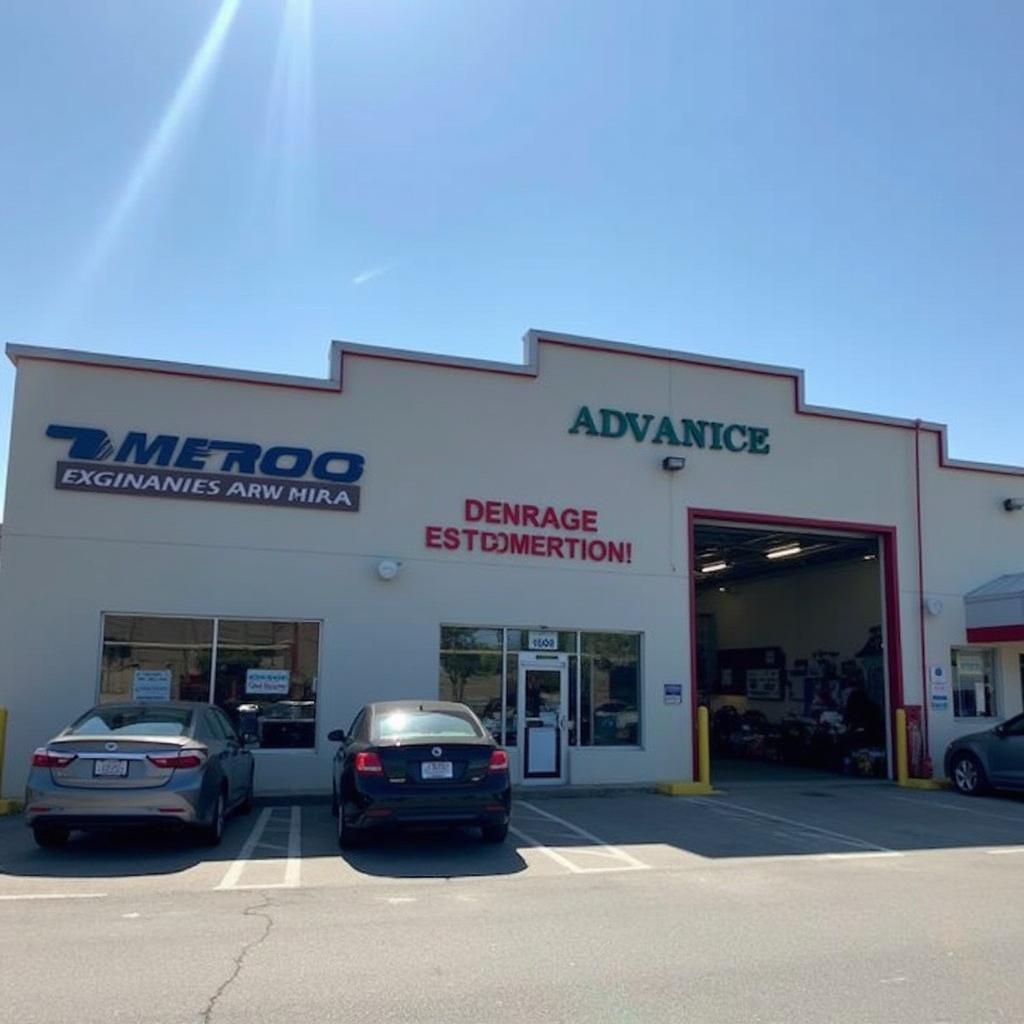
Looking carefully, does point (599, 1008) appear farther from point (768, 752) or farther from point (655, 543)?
point (768, 752)

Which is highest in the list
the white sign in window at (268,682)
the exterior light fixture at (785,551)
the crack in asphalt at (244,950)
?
the exterior light fixture at (785,551)

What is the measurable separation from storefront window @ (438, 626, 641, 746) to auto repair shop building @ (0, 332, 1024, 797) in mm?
39

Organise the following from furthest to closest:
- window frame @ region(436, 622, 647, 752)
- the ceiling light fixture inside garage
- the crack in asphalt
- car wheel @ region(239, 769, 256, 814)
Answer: the ceiling light fixture inside garage < window frame @ region(436, 622, 647, 752) < car wheel @ region(239, 769, 256, 814) < the crack in asphalt

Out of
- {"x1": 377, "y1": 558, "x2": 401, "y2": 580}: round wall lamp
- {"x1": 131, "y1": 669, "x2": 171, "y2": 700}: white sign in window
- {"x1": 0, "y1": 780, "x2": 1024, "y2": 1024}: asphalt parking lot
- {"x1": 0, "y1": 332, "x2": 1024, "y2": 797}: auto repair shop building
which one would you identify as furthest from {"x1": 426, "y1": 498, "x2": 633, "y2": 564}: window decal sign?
{"x1": 0, "y1": 780, "x2": 1024, "y2": 1024}: asphalt parking lot

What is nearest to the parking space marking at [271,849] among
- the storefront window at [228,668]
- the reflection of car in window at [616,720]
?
the storefront window at [228,668]

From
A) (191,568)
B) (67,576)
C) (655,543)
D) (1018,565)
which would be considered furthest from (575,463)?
(1018,565)

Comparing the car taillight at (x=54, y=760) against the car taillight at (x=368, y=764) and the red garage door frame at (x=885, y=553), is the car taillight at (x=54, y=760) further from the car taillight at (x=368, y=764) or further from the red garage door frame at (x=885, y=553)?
the red garage door frame at (x=885, y=553)

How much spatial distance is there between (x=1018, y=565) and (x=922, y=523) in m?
2.72

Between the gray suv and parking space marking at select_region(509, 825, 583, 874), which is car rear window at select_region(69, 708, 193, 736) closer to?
parking space marking at select_region(509, 825, 583, 874)

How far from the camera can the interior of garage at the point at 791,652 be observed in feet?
69.3

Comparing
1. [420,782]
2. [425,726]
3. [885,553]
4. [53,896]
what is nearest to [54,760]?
[53,896]

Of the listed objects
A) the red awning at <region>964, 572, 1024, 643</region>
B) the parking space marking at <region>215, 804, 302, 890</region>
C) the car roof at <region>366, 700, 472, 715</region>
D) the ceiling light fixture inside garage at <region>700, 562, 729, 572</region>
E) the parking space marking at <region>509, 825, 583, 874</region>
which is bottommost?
the parking space marking at <region>215, 804, 302, 890</region>

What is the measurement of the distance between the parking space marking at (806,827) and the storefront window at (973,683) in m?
7.06

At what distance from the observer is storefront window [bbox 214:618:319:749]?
49.6ft
